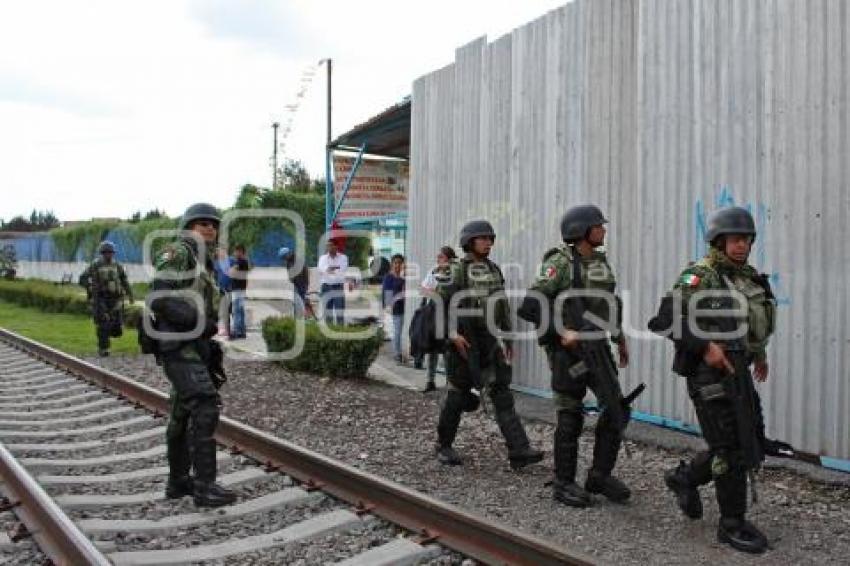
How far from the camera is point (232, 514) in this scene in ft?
17.0

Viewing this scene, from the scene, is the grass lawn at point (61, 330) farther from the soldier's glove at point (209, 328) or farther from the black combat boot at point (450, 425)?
Answer: the soldier's glove at point (209, 328)

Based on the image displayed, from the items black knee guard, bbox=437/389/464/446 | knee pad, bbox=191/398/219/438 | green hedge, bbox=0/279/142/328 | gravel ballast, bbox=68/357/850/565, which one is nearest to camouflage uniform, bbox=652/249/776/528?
gravel ballast, bbox=68/357/850/565

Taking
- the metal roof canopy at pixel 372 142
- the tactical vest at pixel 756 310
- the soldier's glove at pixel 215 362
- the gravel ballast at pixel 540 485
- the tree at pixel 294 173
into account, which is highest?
the tree at pixel 294 173

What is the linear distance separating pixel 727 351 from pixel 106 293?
428 inches

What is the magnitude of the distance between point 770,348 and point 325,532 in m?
3.95

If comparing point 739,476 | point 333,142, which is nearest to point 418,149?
point 333,142

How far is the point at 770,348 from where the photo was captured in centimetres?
675

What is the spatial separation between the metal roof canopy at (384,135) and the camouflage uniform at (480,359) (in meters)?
8.44

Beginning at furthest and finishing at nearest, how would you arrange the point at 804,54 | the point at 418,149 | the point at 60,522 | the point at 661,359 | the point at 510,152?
the point at 418,149
the point at 510,152
the point at 661,359
the point at 804,54
the point at 60,522

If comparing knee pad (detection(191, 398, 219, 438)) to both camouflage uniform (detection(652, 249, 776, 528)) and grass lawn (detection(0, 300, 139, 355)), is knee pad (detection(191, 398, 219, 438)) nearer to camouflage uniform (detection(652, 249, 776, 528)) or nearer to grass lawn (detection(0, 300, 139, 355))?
camouflage uniform (detection(652, 249, 776, 528))

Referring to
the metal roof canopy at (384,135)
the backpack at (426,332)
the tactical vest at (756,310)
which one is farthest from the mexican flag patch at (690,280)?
the metal roof canopy at (384,135)

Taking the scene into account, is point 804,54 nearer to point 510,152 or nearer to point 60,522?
point 510,152

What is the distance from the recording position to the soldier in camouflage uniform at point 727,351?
4543 mm

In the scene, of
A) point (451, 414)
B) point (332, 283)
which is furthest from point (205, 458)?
point (332, 283)
